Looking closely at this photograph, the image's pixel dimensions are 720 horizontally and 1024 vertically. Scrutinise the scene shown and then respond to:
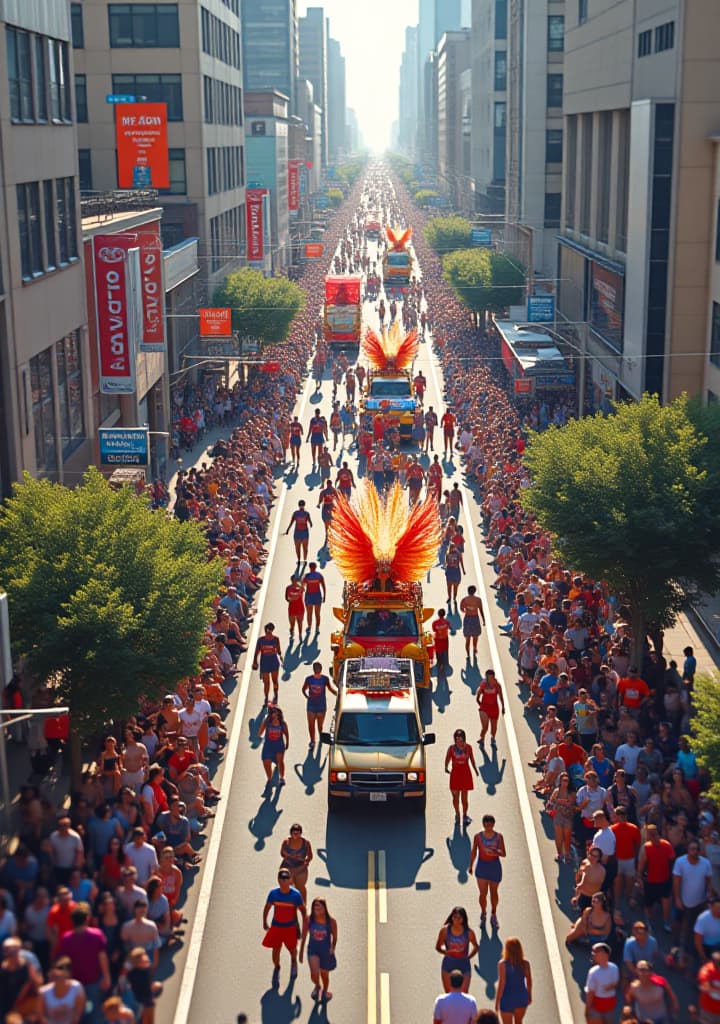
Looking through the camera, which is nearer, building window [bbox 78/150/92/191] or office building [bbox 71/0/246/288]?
office building [bbox 71/0/246/288]

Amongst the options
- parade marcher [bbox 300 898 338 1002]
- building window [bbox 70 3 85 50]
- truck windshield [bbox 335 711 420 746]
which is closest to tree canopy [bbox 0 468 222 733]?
truck windshield [bbox 335 711 420 746]

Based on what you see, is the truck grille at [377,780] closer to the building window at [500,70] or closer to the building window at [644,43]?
the building window at [644,43]

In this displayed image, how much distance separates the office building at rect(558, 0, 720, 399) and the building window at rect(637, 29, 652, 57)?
3 centimetres

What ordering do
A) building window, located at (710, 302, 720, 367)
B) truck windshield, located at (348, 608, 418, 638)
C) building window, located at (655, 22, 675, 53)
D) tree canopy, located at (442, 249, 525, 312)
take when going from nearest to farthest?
truck windshield, located at (348, 608, 418, 638), building window, located at (710, 302, 720, 367), building window, located at (655, 22, 675, 53), tree canopy, located at (442, 249, 525, 312)

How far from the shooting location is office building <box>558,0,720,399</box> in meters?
38.9

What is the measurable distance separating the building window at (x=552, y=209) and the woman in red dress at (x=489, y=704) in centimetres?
6784

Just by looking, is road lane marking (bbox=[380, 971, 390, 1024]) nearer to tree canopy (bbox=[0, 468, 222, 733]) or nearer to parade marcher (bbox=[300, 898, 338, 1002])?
parade marcher (bbox=[300, 898, 338, 1002])

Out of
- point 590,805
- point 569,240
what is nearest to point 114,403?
point 590,805

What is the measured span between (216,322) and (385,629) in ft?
92.3

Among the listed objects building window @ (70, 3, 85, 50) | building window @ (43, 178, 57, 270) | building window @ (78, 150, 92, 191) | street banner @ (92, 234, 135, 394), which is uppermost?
building window @ (70, 3, 85, 50)

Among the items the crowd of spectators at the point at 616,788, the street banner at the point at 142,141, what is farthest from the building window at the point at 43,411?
the street banner at the point at 142,141

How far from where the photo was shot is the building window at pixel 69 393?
30708 mm

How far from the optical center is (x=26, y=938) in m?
13.2

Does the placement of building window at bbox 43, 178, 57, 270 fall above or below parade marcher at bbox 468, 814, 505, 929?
above
